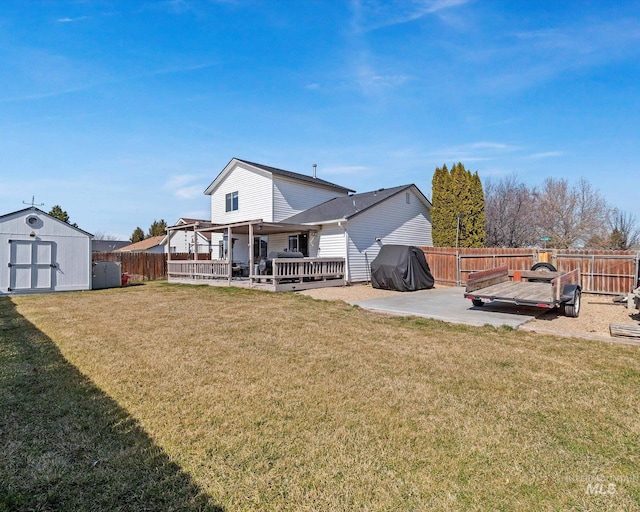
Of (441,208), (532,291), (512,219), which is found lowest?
(532,291)

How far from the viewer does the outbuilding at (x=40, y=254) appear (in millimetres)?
13445

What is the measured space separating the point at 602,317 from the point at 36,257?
63.8 feet

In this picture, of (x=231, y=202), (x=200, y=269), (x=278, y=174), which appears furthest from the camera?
(x=231, y=202)

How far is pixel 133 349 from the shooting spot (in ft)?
17.8

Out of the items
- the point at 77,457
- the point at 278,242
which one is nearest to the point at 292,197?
the point at 278,242

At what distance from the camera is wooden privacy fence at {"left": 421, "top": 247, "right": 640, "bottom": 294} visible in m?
11.6

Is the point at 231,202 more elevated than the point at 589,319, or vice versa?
the point at 231,202

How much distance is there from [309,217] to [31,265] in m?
12.3

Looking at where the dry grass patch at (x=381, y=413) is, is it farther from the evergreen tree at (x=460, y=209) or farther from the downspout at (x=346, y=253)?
the evergreen tree at (x=460, y=209)

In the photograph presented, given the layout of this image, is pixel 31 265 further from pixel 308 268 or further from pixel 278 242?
pixel 308 268

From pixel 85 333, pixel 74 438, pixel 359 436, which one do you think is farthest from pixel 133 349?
pixel 359 436

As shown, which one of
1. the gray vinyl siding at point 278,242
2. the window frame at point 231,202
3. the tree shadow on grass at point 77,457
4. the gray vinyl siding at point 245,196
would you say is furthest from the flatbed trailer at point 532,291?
the window frame at point 231,202

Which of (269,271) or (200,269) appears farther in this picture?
(200,269)

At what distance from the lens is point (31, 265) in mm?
13891
